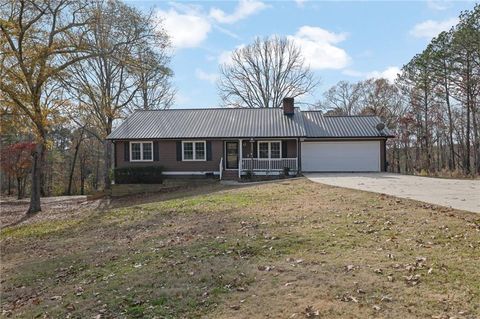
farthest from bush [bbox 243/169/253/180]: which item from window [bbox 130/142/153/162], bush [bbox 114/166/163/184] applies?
window [bbox 130/142/153/162]

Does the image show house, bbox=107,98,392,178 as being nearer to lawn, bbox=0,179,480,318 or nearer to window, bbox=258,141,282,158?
window, bbox=258,141,282,158

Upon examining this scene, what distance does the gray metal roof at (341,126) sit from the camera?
25.3 meters

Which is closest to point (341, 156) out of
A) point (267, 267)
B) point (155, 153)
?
point (155, 153)

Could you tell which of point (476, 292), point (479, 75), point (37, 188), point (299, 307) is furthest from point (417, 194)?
point (479, 75)

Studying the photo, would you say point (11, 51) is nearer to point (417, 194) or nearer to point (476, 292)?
point (417, 194)

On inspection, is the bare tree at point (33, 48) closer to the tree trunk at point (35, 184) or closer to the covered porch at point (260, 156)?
the tree trunk at point (35, 184)

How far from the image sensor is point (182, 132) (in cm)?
2502

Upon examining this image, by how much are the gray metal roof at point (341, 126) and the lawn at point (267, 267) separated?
15.1 metres

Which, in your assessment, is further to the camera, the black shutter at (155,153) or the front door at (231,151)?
the front door at (231,151)

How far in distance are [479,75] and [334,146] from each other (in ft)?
45.6

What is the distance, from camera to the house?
24250 mm

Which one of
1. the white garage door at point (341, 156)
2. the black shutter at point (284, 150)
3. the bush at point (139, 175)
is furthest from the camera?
the white garage door at point (341, 156)

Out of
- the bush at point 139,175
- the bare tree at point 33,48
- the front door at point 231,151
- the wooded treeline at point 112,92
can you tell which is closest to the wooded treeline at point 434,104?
the wooded treeline at point 112,92

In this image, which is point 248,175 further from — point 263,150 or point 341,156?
point 341,156
